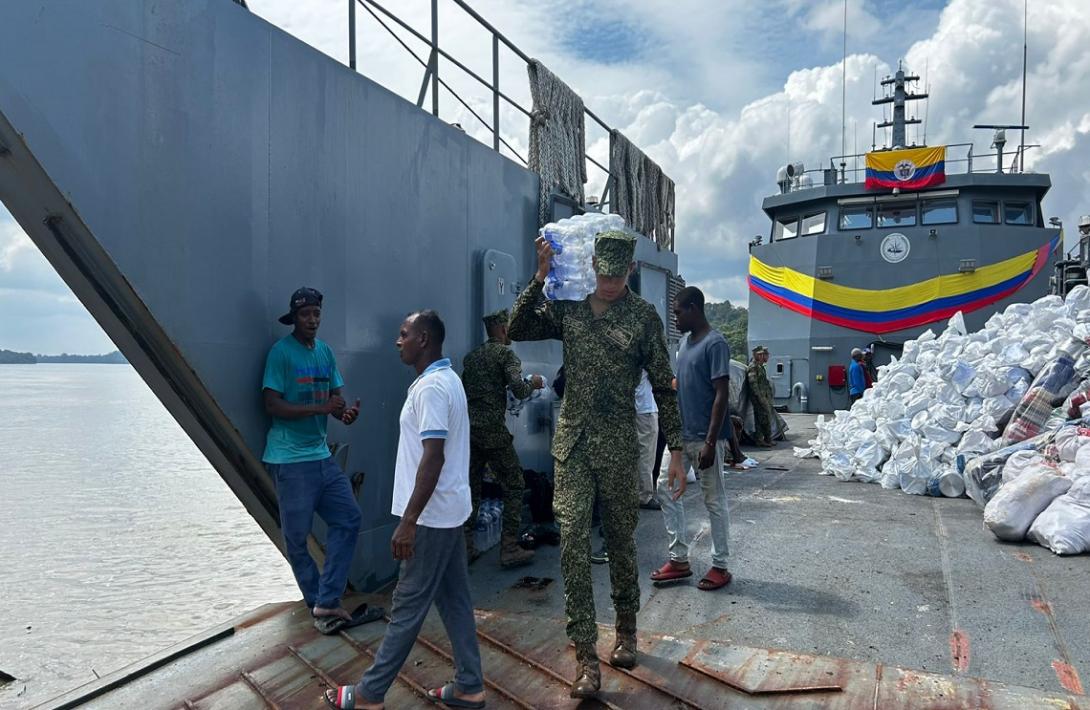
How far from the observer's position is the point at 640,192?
924 cm

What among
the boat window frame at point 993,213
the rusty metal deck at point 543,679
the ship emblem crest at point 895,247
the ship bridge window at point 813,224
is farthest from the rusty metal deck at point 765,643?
the boat window frame at point 993,213

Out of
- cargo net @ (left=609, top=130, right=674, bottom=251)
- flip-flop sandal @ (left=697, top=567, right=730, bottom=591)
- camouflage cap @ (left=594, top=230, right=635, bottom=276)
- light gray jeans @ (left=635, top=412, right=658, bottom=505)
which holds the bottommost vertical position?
flip-flop sandal @ (left=697, top=567, right=730, bottom=591)

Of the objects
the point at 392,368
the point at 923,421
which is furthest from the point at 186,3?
the point at 923,421

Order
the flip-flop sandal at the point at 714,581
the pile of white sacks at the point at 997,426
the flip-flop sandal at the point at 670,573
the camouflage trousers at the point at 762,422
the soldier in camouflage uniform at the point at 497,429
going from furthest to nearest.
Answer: the camouflage trousers at the point at 762,422
the pile of white sacks at the point at 997,426
the soldier in camouflage uniform at the point at 497,429
the flip-flop sandal at the point at 670,573
the flip-flop sandal at the point at 714,581

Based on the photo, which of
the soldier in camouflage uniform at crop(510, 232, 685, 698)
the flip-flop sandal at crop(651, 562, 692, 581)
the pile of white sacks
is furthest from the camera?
the pile of white sacks

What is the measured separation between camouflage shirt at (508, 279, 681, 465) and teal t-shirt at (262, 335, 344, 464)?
3.96 ft

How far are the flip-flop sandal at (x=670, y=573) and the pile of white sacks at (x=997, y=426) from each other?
2.32 m

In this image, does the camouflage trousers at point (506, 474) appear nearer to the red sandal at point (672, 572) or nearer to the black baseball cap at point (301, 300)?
the red sandal at point (672, 572)

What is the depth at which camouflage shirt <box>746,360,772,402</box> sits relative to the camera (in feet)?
35.3

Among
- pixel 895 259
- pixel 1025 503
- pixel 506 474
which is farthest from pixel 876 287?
pixel 506 474

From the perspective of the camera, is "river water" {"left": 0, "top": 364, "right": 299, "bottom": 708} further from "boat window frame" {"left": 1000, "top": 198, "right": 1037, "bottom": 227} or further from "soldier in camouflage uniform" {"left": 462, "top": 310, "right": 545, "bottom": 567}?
"boat window frame" {"left": 1000, "top": 198, "right": 1037, "bottom": 227}

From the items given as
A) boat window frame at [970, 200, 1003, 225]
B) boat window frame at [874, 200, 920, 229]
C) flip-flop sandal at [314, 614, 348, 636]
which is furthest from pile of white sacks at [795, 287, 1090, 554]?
boat window frame at [970, 200, 1003, 225]

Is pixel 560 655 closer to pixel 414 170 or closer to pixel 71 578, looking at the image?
pixel 414 170

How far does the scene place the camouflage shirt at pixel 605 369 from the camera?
341cm
